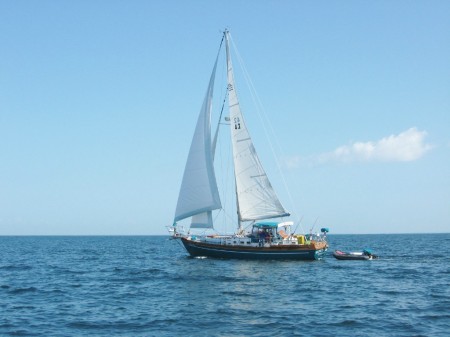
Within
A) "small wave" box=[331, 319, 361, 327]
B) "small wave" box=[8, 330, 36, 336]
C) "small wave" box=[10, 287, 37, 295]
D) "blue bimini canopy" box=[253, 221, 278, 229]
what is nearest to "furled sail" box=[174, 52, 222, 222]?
"blue bimini canopy" box=[253, 221, 278, 229]

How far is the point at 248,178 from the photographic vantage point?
52.3m

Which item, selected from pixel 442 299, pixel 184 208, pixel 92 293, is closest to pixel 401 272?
pixel 442 299

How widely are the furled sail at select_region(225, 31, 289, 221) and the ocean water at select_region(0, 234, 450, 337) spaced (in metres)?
7.73

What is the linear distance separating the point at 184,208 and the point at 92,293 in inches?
815

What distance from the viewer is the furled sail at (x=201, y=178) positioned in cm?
5162

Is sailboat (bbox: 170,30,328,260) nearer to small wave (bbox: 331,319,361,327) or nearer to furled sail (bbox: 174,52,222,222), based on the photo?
furled sail (bbox: 174,52,222,222)

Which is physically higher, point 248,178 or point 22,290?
point 248,178

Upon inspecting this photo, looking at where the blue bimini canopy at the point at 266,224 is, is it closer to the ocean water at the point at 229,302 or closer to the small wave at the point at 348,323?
the ocean water at the point at 229,302

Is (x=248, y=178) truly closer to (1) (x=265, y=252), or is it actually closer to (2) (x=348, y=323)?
(1) (x=265, y=252)

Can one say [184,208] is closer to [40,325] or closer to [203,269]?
[203,269]

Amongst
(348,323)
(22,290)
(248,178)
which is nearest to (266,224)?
(248,178)

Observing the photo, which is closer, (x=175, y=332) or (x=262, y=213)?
(x=175, y=332)

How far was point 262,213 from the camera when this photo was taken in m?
52.3

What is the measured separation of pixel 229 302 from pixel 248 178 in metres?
24.8
